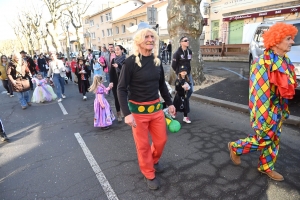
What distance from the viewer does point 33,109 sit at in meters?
6.92

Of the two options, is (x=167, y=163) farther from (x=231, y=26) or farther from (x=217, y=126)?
(x=231, y=26)

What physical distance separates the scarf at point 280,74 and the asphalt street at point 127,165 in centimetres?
124

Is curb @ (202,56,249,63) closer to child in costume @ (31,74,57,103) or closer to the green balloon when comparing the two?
child in costume @ (31,74,57,103)

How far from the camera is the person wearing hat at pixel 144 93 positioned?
235 cm

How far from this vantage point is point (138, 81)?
2.42 m

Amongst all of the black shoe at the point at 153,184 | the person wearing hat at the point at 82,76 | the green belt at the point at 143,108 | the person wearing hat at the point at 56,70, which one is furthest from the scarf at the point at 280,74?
the person wearing hat at the point at 56,70

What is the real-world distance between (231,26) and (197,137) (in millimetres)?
18107

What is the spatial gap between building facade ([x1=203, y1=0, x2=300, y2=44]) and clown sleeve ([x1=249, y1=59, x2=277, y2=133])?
15.7 meters

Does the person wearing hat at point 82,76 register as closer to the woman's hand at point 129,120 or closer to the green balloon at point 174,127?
the green balloon at point 174,127

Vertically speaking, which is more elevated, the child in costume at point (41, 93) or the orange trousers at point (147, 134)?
the orange trousers at point (147, 134)

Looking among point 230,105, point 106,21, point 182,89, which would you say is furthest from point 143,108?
point 106,21

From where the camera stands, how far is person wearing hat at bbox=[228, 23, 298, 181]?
2219 millimetres

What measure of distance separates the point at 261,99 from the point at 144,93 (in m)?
1.33

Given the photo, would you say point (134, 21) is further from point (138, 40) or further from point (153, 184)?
point (153, 184)
